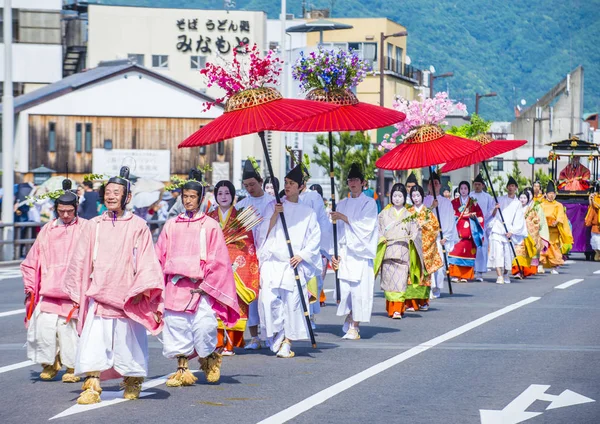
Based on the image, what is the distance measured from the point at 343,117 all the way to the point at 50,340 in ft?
14.0

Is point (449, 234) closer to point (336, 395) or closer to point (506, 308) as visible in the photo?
point (506, 308)

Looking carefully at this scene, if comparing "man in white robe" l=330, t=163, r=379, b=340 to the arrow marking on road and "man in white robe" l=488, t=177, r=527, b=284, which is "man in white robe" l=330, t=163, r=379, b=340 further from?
"man in white robe" l=488, t=177, r=527, b=284

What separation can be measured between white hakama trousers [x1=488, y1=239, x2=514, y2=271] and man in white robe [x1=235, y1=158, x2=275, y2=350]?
10367mm

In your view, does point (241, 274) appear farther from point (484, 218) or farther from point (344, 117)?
point (484, 218)

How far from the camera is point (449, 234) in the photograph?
2014 cm


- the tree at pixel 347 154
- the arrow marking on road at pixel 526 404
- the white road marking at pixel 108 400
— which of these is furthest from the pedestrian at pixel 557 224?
the tree at pixel 347 154

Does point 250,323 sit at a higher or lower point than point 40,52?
lower

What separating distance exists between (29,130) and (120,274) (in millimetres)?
44468

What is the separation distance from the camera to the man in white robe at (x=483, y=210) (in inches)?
898

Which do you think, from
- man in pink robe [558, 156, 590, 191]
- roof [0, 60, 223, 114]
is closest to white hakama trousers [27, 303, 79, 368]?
man in pink robe [558, 156, 590, 191]

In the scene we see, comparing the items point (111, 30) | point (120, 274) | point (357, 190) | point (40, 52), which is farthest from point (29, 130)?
point (120, 274)

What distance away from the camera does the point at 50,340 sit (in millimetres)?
10461

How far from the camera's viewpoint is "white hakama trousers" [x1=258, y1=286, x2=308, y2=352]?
1194 cm

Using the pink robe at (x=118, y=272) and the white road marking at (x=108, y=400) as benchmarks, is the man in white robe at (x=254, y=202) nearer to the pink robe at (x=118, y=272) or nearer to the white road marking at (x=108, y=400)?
the white road marking at (x=108, y=400)
